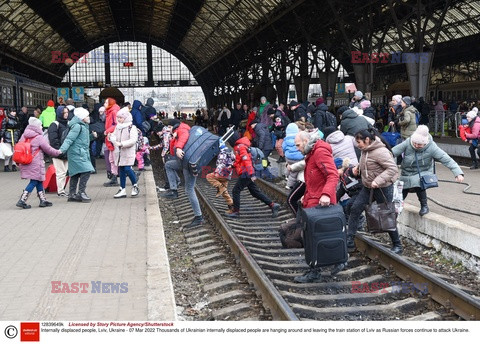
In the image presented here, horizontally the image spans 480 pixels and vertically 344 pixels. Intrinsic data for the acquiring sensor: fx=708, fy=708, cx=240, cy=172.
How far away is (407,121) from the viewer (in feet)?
48.3

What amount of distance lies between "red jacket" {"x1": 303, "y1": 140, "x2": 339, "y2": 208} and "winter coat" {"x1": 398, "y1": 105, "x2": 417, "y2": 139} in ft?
27.1

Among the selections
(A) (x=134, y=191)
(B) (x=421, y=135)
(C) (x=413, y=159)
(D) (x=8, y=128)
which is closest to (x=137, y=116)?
(A) (x=134, y=191)

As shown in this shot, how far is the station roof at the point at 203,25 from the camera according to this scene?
30.8 meters

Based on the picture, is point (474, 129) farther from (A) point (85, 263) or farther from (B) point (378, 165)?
(A) point (85, 263)

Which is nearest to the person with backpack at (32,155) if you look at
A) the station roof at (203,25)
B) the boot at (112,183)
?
the boot at (112,183)

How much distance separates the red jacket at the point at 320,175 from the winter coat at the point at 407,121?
8.27m

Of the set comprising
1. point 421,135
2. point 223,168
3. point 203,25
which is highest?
point 203,25

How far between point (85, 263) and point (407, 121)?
9066 mm

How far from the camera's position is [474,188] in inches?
509

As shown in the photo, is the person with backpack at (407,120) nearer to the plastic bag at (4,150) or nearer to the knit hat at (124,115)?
the knit hat at (124,115)

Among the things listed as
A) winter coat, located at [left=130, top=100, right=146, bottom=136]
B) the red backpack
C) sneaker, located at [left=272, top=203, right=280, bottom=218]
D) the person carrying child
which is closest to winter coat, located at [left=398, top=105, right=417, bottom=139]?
sneaker, located at [left=272, top=203, right=280, bottom=218]

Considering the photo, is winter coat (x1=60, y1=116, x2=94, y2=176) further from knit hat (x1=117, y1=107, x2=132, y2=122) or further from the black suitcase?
the black suitcase

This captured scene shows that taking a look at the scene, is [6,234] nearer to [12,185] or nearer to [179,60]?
[12,185]

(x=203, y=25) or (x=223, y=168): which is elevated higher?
(x=203, y=25)
